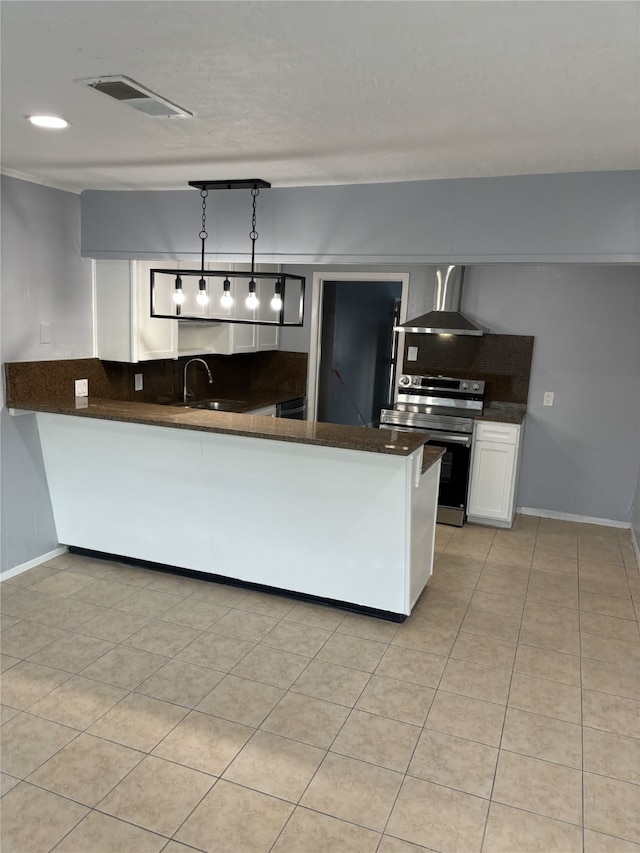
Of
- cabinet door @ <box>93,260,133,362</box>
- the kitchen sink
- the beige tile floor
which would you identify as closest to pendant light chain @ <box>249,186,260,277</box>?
cabinet door @ <box>93,260,133,362</box>

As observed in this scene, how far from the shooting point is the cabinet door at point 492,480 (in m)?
4.79

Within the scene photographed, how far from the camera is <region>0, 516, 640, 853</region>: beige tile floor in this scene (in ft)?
6.49

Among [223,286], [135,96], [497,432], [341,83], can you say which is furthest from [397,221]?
[497,432]

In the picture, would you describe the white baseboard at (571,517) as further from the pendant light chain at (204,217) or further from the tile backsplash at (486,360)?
the pendant light chain at (204,217)

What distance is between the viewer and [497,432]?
4.79 meters

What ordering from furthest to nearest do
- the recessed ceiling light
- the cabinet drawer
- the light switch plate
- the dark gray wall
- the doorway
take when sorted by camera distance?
1. the doorway
2. the cabinet drawer
3. the light switch plate
4. the dark gray wall
5. the recessed ceiling light

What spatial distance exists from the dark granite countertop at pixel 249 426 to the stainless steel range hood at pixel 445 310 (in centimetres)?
169

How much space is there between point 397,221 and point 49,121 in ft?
5.24

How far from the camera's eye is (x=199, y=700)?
258 cm

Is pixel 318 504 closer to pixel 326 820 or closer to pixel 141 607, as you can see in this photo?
pixel 141 607

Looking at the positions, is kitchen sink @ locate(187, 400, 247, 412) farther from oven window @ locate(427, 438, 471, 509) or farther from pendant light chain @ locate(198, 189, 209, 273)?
pendant light chain @ locate(198, 189, 209, 273)

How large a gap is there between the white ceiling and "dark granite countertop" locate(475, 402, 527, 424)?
2.33 m

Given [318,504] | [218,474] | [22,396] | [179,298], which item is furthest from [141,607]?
[179,298]

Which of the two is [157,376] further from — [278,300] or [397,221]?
[397,221]
